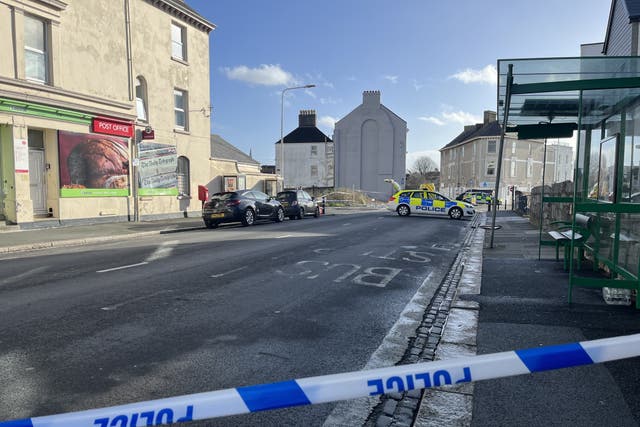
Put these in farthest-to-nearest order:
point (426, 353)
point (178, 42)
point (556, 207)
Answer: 1. point (178, 42)
2. point (556, 207)
3. point (426, 353)

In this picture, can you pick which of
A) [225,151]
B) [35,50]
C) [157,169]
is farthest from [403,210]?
[35,50]

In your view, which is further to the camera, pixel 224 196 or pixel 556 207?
pixel 224 196

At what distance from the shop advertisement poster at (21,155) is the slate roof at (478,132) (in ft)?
167

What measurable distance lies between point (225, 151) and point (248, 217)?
660 inches

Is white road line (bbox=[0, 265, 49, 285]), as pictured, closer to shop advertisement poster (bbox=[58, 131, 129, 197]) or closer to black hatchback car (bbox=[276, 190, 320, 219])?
shop advertisement poster (bbox=[58, 131, 129, 197])

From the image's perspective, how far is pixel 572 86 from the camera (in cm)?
504

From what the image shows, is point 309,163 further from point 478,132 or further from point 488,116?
point 488,116

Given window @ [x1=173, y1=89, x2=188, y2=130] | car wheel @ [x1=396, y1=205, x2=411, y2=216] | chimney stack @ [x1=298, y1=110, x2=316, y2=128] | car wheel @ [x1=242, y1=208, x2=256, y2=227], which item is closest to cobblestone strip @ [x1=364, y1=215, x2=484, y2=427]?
car wheel @ [x1=242, y1=208, x2=256, y2=227]

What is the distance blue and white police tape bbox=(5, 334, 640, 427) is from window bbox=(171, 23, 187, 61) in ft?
73.2

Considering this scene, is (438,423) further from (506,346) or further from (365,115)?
(365,115)

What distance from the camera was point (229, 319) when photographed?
4949mm

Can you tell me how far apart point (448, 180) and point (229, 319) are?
72.7 m

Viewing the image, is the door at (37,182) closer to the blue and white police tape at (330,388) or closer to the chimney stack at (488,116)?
the blue and white police tape at (330,388)

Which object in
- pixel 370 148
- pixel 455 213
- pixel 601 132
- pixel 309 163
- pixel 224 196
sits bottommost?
pixel 455 213
